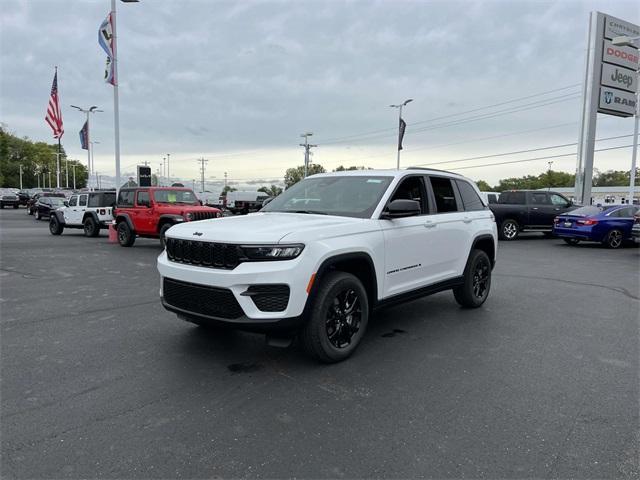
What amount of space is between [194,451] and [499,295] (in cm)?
602

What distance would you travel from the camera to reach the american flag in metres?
34.0

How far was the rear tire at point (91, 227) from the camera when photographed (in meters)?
18.2

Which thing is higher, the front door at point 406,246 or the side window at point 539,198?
the side window at point 539,198

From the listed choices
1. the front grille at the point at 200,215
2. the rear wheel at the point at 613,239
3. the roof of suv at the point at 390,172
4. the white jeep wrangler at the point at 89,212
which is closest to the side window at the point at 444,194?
the roof of suv at the point at 390,172

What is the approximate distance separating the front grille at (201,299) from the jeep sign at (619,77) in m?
30.2

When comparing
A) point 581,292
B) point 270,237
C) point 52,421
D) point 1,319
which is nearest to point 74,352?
point 52,421

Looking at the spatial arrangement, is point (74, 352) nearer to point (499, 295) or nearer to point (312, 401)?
point (312, 401)

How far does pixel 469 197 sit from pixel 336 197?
7.82ft

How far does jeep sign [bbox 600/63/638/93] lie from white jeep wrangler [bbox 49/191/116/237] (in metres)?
27.1

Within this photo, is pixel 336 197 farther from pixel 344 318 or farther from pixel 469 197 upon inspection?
pixel 469 197

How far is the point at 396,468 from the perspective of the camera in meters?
2.74

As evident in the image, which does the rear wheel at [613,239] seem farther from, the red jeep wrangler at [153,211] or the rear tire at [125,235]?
the rear tire at [125,235]

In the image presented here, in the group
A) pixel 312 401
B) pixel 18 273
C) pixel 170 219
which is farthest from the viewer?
pixel 170 219

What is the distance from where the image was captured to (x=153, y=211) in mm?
13750
